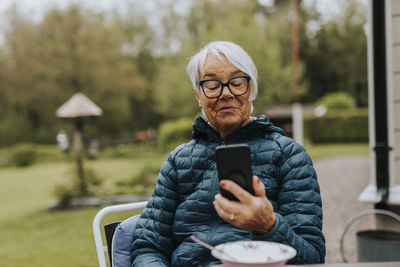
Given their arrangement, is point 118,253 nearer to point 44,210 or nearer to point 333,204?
point 333,204

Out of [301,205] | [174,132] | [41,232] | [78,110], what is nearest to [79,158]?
[78,110]

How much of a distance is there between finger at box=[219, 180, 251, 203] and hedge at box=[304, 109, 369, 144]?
932 inches

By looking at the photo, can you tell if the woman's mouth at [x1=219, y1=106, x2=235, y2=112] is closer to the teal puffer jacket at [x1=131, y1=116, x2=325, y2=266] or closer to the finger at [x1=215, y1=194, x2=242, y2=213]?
the teal puffer jacket at [x1=131, y1=116, x2=325, y2=266]

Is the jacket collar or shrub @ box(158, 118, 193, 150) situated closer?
the jacket collar

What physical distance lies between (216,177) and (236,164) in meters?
0.52

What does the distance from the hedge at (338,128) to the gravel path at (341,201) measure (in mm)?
10302

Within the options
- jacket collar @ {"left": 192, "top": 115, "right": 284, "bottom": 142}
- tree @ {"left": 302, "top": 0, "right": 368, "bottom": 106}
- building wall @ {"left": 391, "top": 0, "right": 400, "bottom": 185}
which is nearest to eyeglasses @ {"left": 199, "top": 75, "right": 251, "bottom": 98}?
jacket collar @ {"left": 192, "top": 115, "right": 284, "bottom": 142}

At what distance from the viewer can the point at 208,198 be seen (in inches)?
62.9

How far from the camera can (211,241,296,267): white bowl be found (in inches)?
40.7

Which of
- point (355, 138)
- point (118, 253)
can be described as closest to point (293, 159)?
point (118, 253)

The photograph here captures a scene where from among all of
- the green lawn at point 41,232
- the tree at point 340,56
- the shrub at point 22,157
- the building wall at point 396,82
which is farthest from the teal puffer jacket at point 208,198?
the tree at point 340,56

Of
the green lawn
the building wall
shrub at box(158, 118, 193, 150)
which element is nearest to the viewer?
the building wall

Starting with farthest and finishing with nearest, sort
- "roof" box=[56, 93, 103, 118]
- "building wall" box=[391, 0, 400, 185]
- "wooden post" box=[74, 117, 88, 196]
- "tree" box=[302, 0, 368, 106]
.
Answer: "tree" box=[302, 0, 368, 106]
"wooden post" box=[74, 117, 88, 196]
"roof" box=[56, 93, 103, 118]
"building wall" box=[391, 0, 400, 185]

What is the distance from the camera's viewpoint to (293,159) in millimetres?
1546
